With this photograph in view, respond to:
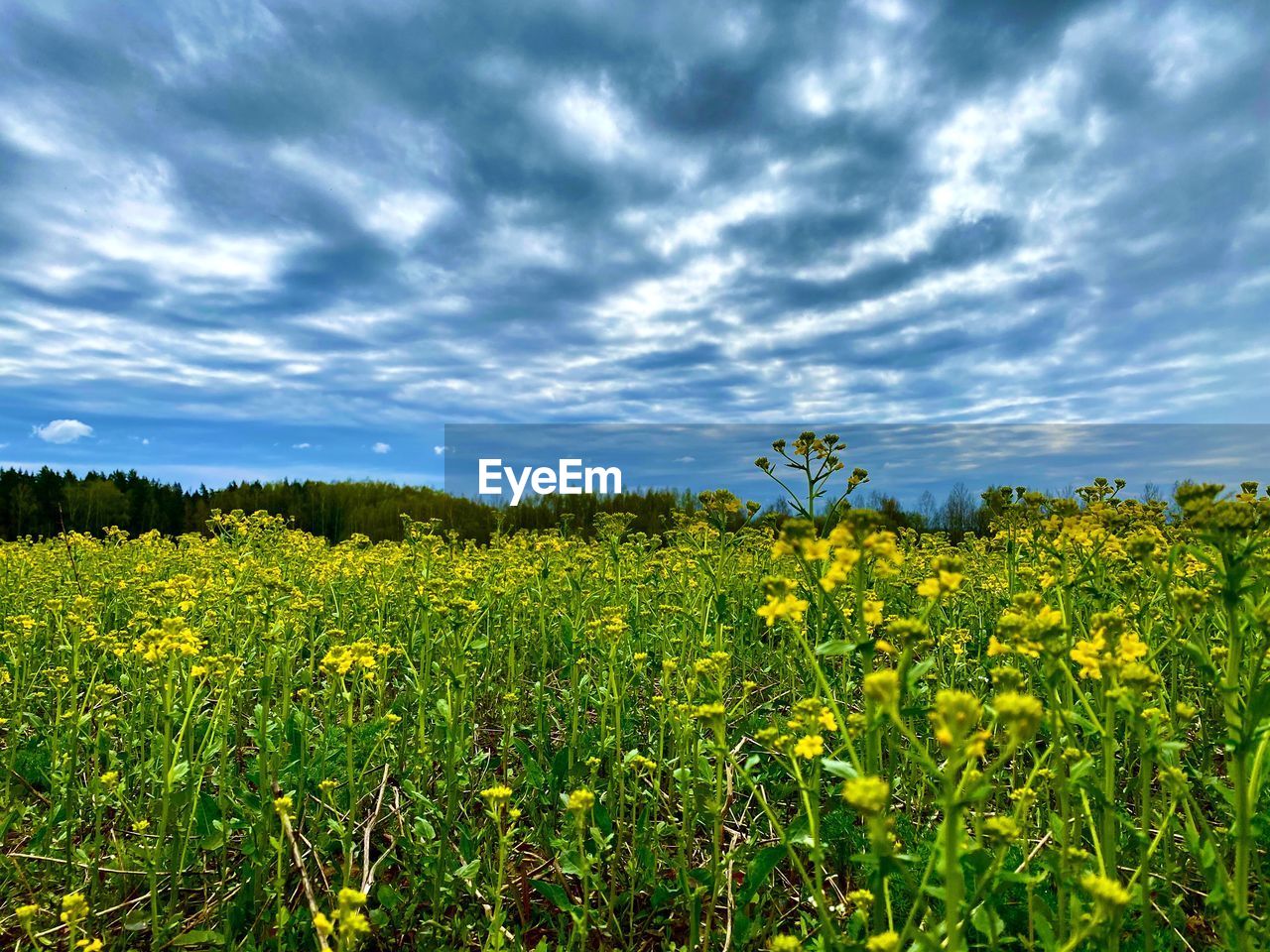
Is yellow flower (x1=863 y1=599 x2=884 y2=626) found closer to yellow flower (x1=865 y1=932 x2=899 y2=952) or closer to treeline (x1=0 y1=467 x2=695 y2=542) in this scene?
yellow flower (x1=865 y1=932 x2=899 y2=952)

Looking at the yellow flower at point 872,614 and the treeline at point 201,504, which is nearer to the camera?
the yellow flower at point 872,614

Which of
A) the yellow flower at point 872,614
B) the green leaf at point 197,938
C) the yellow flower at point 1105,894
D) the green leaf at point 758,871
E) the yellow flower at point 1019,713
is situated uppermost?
the yellow flower at point 872,614

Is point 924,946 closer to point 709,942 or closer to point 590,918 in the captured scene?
point 709,942

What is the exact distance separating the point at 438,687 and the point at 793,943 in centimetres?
281

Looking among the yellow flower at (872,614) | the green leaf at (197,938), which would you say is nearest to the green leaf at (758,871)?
the yellow flower at (872,614)

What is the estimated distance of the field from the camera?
5.32 ft

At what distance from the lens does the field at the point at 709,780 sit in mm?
1622

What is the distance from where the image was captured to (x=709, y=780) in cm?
262

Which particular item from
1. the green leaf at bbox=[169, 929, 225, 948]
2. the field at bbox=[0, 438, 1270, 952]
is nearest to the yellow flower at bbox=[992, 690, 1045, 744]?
the field at bbox=[0, 438, 1270, 952]

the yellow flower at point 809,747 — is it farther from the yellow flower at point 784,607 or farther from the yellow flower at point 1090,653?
the yellow flower at point 1090,653

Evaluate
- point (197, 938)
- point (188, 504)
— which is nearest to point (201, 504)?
point (188, 504)

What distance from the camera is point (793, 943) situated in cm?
149

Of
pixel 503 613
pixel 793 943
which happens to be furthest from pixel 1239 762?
pixel 503 613

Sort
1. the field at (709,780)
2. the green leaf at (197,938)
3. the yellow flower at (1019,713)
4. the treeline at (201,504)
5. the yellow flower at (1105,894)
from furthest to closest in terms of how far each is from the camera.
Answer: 1. the treeline at (201,504)
2. the green leaf at (197,938)
3. the field at (709,780)
4. the yellow flower at (1105,894)
5. the yellow flower at (1019,713)
